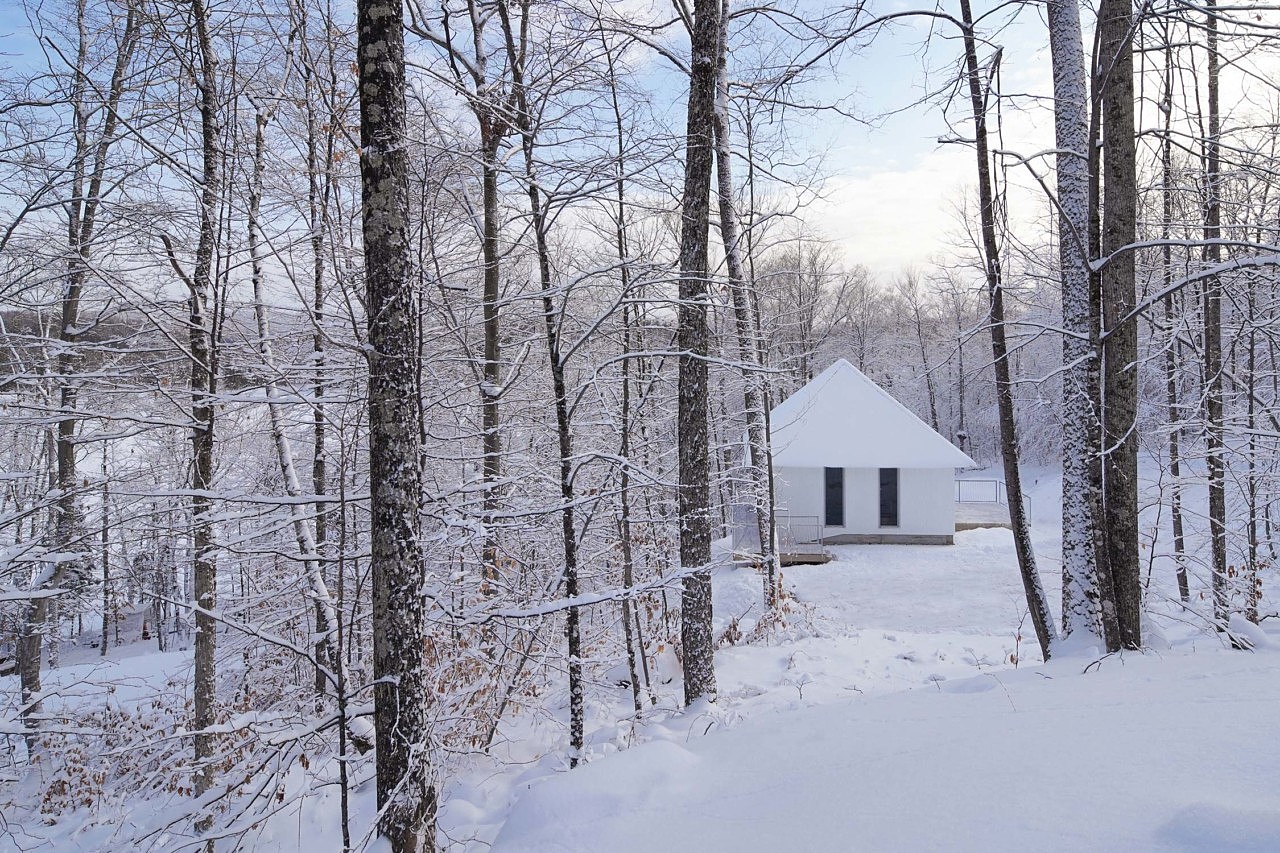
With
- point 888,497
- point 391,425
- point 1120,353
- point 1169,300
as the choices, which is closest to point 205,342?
point 391,425

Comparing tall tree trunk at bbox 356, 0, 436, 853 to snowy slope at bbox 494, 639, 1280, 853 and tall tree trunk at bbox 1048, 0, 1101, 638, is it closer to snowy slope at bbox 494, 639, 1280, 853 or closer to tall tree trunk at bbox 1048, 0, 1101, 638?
snowy slope at bbox 494, 639, 1280, 853

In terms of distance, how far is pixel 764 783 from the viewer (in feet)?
9.25

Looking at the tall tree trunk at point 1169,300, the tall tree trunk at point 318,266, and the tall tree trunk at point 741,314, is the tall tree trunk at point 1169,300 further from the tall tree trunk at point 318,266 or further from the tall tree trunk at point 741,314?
the tall tree trunk at point 318,266

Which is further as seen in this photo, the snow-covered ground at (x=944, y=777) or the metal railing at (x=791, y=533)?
the metal railing at (x=791, y=533)

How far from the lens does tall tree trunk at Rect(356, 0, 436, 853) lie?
3432mm

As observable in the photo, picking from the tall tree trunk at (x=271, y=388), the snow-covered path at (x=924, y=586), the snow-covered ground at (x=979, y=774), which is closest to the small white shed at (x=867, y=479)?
the snow-covered path at (x=924, y=586)

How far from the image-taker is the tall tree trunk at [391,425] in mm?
3432

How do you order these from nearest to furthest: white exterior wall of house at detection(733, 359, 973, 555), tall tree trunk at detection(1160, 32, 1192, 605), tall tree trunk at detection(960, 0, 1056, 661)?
1. tall tree trunk at detection(1160, 32, 1192, 605)
2. tall tree trunk at detection(960, 0, 1056, 661)
3. white exterior wall of house at detection(733, 359, 973, 555)

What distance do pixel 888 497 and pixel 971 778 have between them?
62.8ft

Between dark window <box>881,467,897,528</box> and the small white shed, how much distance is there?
0.08 ft

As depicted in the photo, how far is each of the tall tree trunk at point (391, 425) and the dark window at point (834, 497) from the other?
1824 cm

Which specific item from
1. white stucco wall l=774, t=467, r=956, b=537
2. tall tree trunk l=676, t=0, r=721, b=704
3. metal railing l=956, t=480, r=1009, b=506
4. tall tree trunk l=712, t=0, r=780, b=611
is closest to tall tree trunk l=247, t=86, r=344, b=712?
tall tree trunk l=676, t=0, r=721, b=704

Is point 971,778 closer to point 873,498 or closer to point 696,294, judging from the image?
point 696,294

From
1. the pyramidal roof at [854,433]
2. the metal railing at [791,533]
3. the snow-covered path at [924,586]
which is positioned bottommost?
the snow-covered path at [924,586]
